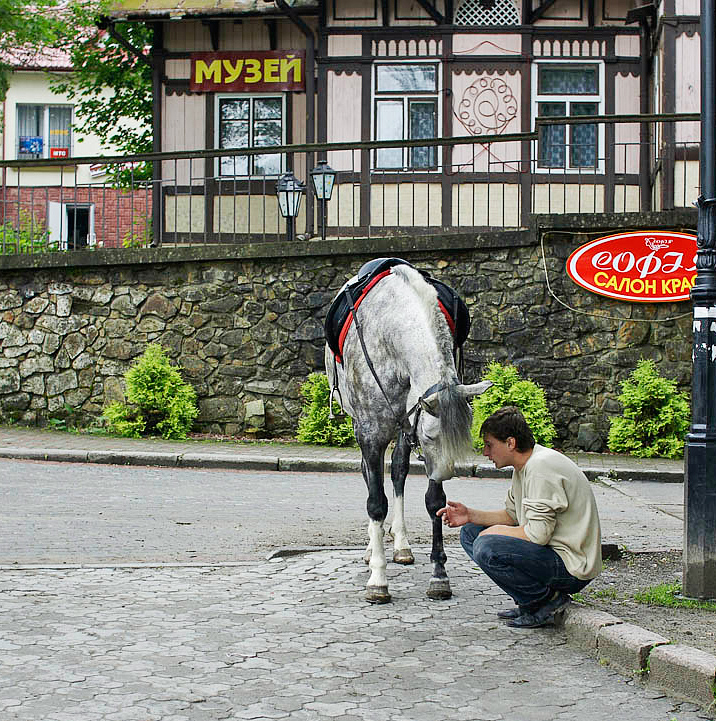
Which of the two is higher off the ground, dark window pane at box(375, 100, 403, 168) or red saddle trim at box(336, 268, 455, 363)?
dark window pane at box(375, 100, 403, 168)

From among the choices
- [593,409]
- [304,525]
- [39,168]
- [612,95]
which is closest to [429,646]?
[304,525]

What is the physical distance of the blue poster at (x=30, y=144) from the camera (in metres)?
38.8

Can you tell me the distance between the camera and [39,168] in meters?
17.6

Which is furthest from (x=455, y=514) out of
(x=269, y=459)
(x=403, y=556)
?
(x=269, y=459)

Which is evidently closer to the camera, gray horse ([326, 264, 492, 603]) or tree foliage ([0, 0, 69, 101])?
gray horse ([326, 264, 492, 603])

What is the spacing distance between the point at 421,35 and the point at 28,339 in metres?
9.37

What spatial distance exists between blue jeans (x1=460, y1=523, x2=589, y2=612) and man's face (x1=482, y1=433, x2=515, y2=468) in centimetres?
40

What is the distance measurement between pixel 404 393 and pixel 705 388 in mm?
1801

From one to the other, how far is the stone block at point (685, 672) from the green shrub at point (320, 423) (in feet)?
33.7

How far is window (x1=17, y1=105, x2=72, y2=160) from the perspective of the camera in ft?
127

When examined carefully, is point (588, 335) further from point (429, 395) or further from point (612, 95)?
point (429, 395)

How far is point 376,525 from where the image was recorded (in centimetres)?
677

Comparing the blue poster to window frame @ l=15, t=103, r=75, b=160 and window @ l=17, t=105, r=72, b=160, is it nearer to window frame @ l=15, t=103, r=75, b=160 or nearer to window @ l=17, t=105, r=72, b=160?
window @ l=17, t=105, r=72, b=160

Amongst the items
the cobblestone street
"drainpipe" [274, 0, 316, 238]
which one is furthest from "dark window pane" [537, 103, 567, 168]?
the cobblestone street
